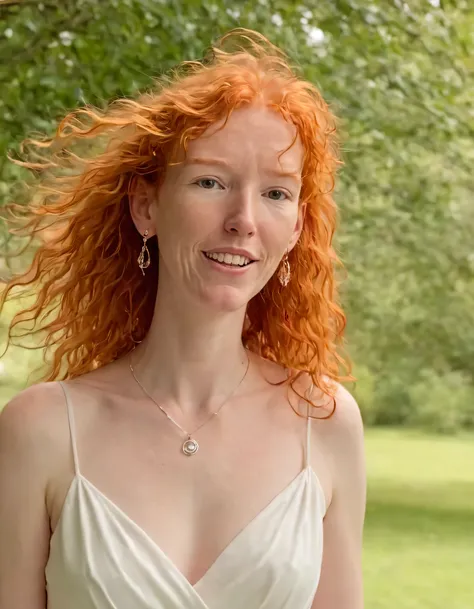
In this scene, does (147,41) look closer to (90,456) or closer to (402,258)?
(402,258)

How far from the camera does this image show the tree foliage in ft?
9.42

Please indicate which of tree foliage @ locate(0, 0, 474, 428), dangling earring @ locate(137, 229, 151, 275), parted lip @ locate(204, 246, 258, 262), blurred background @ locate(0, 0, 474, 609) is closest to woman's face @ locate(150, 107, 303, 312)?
parted lip @ locate(204, 246, 258, 262)

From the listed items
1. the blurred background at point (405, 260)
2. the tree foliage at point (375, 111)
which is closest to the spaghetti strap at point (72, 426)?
the tree foliage at point (375, 111)

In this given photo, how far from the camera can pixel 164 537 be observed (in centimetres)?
133

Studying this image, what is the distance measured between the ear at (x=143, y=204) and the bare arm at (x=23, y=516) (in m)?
0.31

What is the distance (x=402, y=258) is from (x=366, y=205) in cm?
24

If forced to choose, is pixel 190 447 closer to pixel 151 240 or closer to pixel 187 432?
pixel 187 432

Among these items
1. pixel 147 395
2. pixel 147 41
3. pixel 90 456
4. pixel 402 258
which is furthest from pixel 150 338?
pixel 402 258

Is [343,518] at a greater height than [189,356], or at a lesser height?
lesser

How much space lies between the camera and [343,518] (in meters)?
1.46

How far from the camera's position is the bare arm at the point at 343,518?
1.45 m

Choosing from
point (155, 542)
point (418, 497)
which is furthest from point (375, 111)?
A: point (155, 542)

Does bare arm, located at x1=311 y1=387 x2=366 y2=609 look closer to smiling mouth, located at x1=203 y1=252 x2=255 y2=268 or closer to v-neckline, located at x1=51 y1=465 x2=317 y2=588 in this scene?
v-neckline, located at x1=51 y1=465 x2=317 y2=588

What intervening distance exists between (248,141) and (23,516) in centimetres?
57
